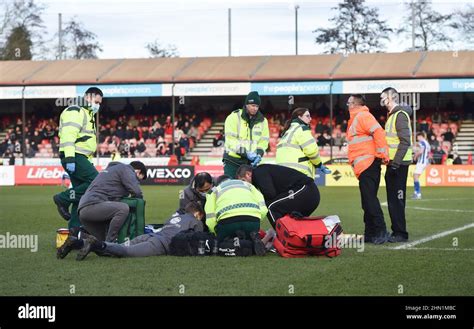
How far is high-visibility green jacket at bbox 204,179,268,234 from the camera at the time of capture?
Answer: 1111 cm

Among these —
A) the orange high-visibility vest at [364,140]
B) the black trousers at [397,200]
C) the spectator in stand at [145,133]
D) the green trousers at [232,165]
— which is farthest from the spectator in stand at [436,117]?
the orange high-visibility vest at [364,140]

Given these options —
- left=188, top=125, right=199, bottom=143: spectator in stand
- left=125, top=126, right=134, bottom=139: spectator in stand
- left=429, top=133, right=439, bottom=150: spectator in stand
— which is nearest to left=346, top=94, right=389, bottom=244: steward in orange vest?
left=429, top=133, right=439, bottom=150: spectator in stand

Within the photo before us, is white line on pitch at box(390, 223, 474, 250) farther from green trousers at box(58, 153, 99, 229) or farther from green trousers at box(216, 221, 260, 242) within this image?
green trousers at box(58, 153, 99, 229)

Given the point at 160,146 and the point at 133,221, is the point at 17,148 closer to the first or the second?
the point at 160,146

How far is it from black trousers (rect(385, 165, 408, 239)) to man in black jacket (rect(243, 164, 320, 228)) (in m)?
1.46

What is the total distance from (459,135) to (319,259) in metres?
33.7

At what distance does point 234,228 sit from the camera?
11141 millimetres

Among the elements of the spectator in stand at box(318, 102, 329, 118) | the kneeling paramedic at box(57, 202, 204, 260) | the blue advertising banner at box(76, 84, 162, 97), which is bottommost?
the kneeling paramedic at box(57, 202, 204, 260)

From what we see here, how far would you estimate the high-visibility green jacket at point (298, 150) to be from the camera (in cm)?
1250

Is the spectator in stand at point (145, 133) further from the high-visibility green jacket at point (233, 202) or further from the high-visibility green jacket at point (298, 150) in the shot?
the high-visibility green jacket at point (233, 202)

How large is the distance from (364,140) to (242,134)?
69.5 inches

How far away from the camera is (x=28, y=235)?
47.9 ft
